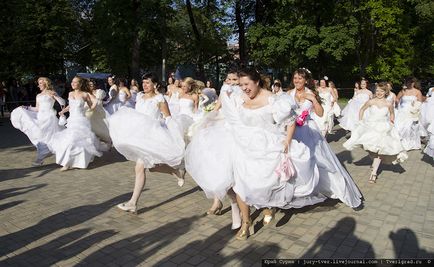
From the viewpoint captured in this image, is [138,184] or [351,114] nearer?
[138,184]

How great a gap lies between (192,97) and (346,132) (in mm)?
9108

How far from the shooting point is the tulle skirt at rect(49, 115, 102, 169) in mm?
9141

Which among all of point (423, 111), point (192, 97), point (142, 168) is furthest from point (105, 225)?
point (423, 111)

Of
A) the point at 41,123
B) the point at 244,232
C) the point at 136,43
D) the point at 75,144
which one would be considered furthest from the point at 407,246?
the point at 136,43

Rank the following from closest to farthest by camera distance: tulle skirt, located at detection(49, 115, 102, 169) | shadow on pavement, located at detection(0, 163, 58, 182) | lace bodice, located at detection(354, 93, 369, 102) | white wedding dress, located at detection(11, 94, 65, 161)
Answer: shadow on pavement, located at detection(0, 163, 58, 182) < tulle skirt, located at detection(49, 115, 102, 169) < white wedding dress, located at detection(11, 94, 65, 161) < lace bodice, located at detection(354, 93, 369, 102)

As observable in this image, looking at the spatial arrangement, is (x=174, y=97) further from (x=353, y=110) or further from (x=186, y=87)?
(x=353, y=110)

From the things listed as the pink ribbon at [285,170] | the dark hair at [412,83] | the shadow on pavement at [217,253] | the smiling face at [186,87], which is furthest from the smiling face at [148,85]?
the dark hair at [412,83]

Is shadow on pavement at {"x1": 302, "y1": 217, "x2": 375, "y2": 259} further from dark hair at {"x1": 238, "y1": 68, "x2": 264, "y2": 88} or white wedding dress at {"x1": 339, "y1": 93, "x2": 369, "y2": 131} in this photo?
white wedding dress at {"x1": 339, "y1": 93, "x2": 369, "y2": 131}

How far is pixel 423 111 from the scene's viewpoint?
11359 mm

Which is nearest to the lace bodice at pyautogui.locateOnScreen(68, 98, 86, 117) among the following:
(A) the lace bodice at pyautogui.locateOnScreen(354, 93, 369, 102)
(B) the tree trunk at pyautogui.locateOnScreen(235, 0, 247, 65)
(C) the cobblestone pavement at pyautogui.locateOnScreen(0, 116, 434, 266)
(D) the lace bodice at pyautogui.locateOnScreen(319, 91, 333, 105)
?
(C) the cobblestone pavement at pyautogui.locateOnScreen(0, 116, 434, 266)

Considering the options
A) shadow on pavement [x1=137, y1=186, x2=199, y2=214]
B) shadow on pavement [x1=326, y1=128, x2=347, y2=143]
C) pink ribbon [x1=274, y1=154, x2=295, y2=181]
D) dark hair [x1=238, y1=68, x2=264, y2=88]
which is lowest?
shadow on pavement [x1=326, y1=128, x2=347, y2=143]

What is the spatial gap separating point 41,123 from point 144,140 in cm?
Result: 510

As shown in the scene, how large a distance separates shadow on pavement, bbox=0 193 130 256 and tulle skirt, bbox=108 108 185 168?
110 cm

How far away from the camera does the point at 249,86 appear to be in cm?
502
